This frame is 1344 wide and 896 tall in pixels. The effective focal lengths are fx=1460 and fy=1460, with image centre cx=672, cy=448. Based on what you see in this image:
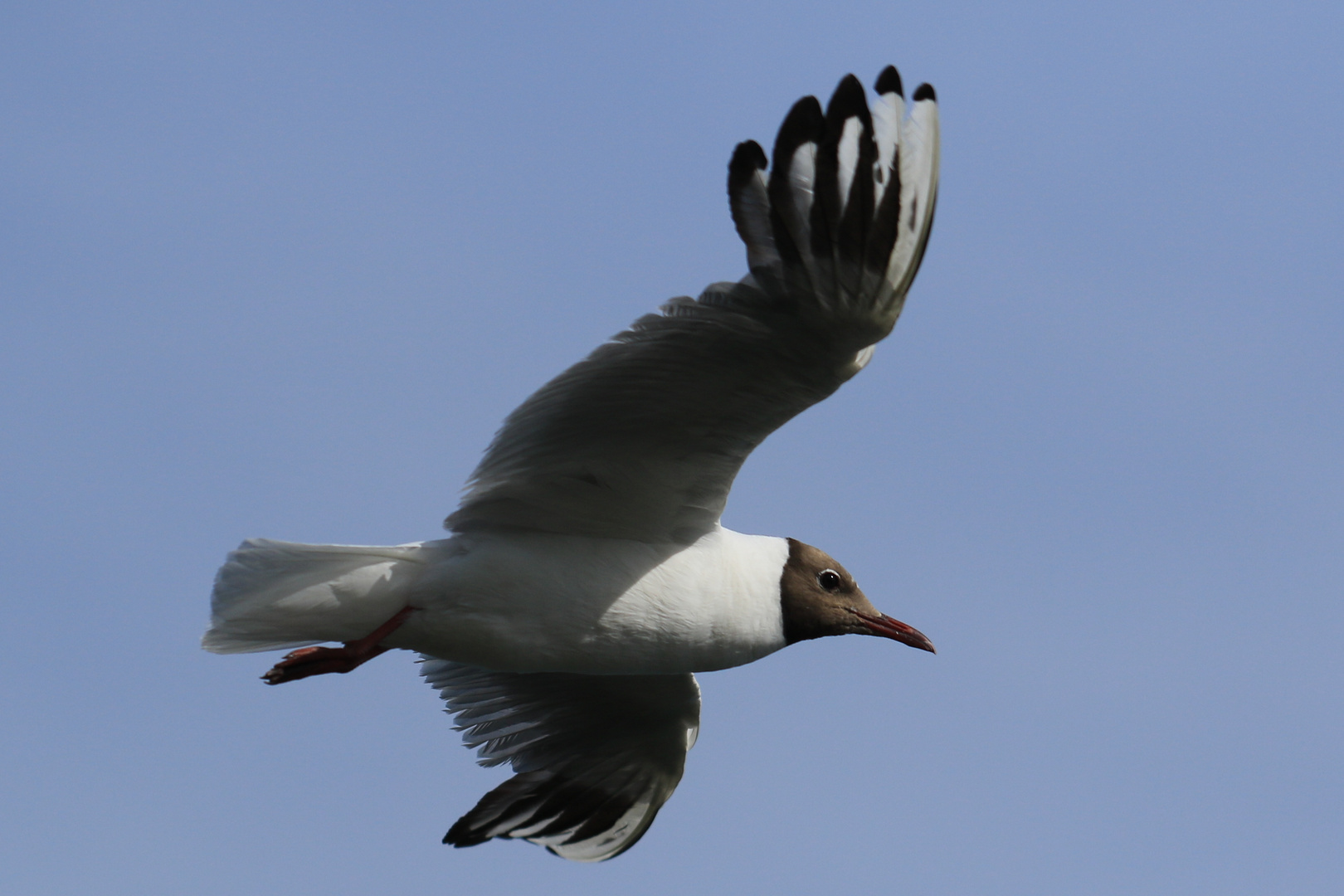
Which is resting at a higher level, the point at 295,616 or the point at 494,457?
the point at 494,457

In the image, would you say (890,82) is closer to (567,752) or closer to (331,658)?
(331,658)

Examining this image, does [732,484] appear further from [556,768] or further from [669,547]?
[556,768]

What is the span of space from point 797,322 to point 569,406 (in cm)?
108

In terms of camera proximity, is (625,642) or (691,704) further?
(691,704)

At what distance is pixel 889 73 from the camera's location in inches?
205

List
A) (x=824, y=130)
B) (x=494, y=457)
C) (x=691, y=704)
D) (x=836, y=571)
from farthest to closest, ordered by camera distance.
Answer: (x=691, y=704)
(x=836, y=571)
(x=494, y=457)
(x=824, y=130)

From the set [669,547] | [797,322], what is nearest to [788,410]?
[797,322]

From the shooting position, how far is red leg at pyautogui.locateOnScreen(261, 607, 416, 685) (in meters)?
6.07

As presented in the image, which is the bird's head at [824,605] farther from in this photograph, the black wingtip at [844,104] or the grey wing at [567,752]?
the black wingtip at [844,104]

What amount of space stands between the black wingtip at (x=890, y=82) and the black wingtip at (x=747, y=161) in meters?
0.49

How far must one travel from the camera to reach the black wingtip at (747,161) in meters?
5.18

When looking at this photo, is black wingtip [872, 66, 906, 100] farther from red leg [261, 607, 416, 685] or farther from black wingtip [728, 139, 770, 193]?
red leg [261, 607, 416, 685]

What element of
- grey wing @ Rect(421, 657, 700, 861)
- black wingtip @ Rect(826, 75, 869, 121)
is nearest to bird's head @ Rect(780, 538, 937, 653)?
grey wing @ Rect(421, 657, 700, 861)

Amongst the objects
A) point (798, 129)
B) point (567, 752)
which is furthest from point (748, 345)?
point (567, 752)
